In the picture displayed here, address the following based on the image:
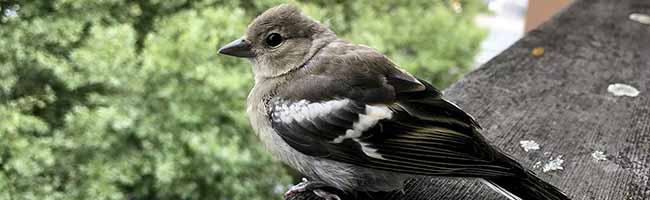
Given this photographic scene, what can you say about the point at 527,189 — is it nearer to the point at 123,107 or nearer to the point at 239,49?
the point at 239,49

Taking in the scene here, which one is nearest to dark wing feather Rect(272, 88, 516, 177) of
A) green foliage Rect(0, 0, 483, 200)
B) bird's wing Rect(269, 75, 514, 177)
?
bird's wing Rect(269, 75, 514, 177)

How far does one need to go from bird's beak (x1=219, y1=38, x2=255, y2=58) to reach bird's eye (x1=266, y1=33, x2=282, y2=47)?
0.03 metres

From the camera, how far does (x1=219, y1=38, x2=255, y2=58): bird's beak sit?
937 mm

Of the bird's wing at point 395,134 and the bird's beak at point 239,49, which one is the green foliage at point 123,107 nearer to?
the bird's beak at point 239,49

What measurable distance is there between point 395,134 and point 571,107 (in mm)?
489

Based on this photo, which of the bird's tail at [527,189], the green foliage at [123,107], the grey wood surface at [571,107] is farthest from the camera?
the green foliage at [123,107]

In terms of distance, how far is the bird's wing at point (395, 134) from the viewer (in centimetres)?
77

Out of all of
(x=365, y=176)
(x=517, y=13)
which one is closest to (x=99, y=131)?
(x=365, y=176)

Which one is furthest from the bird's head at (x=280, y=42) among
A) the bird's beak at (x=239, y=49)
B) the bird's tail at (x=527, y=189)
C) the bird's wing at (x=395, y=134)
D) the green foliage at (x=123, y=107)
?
the green foliage at (x=123, y=107)

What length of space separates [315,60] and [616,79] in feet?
2.22

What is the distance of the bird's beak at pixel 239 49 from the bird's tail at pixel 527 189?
371 mm

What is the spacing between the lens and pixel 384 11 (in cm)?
234

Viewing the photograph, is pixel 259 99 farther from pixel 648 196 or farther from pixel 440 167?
pixel 648 196

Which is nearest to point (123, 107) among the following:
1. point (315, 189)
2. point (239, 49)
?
point (239, 49)
